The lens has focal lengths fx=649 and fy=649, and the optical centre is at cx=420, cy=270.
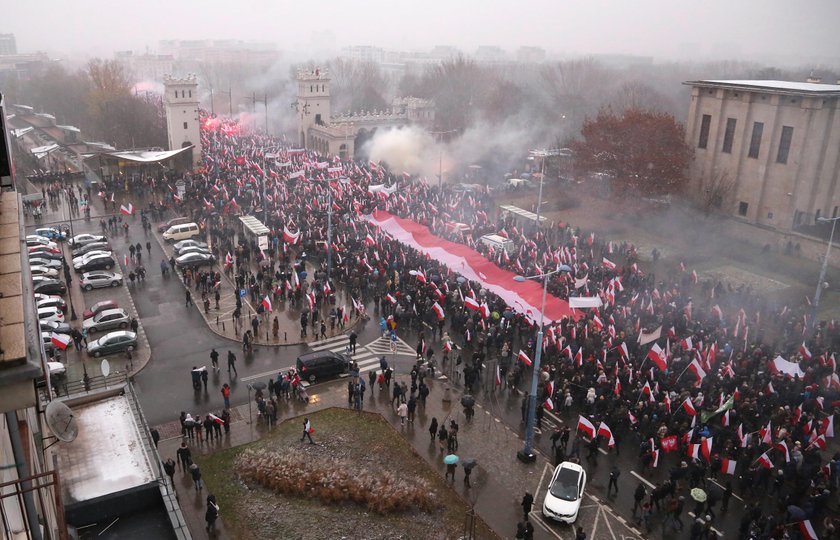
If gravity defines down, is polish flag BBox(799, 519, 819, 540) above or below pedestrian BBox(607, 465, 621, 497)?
above

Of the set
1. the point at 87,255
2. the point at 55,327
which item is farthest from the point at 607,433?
the point at 87,255

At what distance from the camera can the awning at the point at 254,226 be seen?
38550 mm

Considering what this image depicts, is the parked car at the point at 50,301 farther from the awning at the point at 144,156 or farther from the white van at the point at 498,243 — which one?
the awning at the point at 144,156

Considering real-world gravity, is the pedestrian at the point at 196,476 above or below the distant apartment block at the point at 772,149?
Answer: below

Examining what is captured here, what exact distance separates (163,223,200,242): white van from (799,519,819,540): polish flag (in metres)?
37.1

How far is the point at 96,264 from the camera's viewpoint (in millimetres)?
36312

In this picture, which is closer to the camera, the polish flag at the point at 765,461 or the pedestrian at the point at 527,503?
the pedestrian at the point at 527,503

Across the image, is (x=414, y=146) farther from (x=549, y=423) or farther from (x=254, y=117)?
(x=549, y=423)

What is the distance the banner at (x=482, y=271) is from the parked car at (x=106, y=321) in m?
14.7

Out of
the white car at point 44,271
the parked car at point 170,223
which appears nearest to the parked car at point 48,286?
the white car at point 44,271

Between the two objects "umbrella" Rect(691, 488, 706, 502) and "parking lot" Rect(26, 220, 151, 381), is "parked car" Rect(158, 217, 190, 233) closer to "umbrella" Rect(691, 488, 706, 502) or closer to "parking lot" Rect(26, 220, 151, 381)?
"parking lot" Rect(26, 220, 151, 381)

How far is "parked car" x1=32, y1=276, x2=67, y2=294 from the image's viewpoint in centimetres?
3189

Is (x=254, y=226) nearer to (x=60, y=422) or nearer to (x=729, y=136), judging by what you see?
(x=60, y=422)

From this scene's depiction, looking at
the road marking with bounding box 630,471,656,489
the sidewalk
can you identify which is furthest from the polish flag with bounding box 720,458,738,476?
the sidewalk
